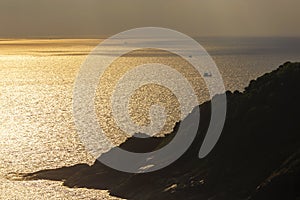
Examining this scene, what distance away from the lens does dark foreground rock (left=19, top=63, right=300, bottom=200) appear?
7644 centimetres

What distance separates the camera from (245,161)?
8231cm

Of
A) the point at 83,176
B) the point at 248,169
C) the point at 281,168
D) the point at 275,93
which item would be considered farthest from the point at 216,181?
the point at 83,176

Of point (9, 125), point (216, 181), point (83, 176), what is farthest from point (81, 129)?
point (216, 181)

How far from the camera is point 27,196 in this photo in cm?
9738

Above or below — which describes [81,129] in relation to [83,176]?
above

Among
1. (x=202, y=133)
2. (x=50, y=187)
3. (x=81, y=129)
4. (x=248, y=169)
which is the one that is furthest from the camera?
(x=81, y=129)

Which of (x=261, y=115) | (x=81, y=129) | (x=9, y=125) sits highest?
(x=9, y=125)

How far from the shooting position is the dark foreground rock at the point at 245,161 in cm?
7644

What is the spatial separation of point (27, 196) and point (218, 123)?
106 feet

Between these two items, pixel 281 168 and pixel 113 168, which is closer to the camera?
pixel 281 168

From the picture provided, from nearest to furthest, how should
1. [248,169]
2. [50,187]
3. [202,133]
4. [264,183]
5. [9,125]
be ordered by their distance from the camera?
[264,183], [248,169], [202,133], [50,187], [9,125]

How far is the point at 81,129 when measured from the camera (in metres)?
177

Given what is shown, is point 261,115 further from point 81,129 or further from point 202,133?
point 81,129

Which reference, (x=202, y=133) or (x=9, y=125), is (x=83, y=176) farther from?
(x=9, y=125)
